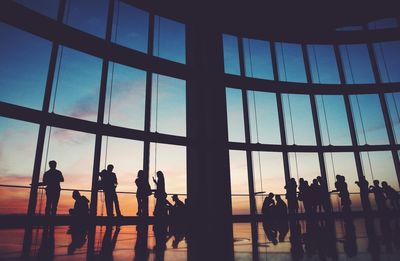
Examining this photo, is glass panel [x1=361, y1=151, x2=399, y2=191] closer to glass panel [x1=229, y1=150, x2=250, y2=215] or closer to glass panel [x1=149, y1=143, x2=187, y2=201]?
glass panel [x1=229, y1=150, x2=250, y2=215]

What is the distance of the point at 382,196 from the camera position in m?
9.11

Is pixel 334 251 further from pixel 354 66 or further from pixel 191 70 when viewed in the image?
pixel 354 66

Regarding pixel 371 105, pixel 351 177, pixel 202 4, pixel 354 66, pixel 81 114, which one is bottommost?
pixel 351 177

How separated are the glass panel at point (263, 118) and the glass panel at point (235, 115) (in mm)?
372

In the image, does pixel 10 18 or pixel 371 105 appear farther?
pixel 371 105

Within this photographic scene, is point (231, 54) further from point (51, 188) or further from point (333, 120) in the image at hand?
point (51, 188)

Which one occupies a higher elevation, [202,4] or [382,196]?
[202,4]

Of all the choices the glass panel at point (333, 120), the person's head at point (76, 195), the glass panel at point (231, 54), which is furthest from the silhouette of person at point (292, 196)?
the person's head at point (76, 195)

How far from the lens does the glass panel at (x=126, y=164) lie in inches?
273

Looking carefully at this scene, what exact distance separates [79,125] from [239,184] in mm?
5558

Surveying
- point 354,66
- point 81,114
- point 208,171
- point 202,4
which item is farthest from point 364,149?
point 81,114

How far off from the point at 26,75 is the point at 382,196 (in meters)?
11.8

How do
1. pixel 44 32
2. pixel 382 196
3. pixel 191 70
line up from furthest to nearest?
1. pixel 382 196
2. pixel 191 70
3. pixel 44 32

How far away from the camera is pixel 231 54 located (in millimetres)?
10219
